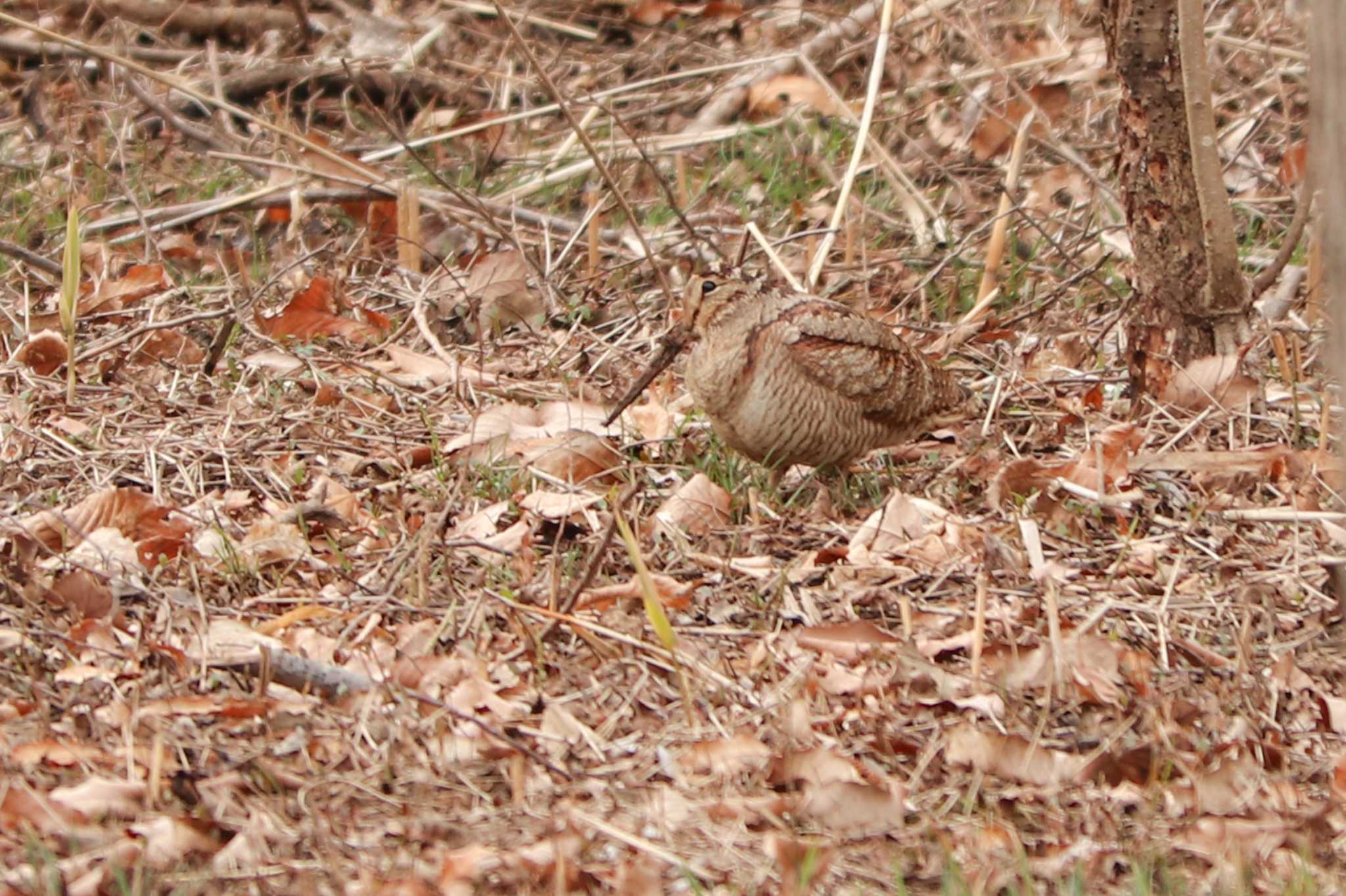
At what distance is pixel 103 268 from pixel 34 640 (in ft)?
8.39

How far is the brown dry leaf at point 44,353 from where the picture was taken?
5000 millimetres

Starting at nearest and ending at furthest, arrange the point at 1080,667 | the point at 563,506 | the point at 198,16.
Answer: the point at 1080,667
the point at 563,506
the point at 198,16

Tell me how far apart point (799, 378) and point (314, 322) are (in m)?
1.73

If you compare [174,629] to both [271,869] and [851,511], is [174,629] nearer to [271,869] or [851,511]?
[271,869]

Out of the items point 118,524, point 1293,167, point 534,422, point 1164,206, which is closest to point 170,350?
point 534,422

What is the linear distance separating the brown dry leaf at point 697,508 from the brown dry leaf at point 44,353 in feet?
6.43

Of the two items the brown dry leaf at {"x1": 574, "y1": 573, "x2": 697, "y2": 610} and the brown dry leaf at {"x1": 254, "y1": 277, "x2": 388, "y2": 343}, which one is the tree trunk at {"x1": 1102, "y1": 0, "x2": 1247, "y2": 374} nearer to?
the brown dry leaf at {"x1": 574, "y1": 573, "x2": 697, "y2": 610}

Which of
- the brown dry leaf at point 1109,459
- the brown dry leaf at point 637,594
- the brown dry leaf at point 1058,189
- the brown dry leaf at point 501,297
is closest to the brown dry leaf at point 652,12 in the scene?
the brown dry leaf at point 1058,189

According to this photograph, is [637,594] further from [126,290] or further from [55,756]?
[126,290]

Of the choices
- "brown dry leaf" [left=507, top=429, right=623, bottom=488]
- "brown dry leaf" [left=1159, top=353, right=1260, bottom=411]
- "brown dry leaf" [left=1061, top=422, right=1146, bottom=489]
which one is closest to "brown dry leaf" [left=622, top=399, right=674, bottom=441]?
"brown dry leaf" [left=507, top=429, right=623, bottom=488]

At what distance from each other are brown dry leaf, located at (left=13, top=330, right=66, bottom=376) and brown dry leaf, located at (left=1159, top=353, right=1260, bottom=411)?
312cm

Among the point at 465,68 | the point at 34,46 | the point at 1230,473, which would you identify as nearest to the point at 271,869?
the point at 1230,473

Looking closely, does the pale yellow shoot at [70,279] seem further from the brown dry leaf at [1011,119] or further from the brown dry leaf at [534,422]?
the brown dry leaf at [1011,119]

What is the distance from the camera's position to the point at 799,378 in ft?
14.4
